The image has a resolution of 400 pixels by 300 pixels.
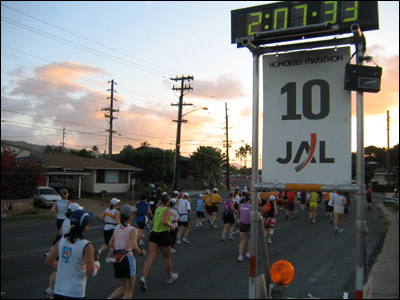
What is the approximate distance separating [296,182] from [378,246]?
8720 mm

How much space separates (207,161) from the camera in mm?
58469

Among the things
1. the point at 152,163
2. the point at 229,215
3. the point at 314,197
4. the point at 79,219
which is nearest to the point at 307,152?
the point at 79,219

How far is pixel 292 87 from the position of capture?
409 centimetres

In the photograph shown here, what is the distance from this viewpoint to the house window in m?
34.3

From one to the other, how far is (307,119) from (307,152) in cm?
36

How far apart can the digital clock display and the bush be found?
105 inches

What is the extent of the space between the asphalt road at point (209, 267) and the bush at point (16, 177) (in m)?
0.38

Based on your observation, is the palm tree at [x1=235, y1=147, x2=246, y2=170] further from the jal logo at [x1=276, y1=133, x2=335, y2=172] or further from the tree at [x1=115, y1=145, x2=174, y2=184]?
the jal logo at [x1=276, y1=133, x2=335, y2=172]

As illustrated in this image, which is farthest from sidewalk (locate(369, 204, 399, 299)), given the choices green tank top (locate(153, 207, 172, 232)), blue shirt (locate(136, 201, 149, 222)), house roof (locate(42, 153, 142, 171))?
house roof (locate(42, 153, 142, 171))

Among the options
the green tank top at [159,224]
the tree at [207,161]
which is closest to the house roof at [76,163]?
the tree at [207,161]

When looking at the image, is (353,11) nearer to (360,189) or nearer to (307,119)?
(307,119)

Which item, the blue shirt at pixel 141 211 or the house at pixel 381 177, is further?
the house at pixel 381 177

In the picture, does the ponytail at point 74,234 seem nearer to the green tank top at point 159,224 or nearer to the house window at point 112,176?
the green tank top at point 159,224

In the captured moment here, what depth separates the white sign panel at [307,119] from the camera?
388cm
